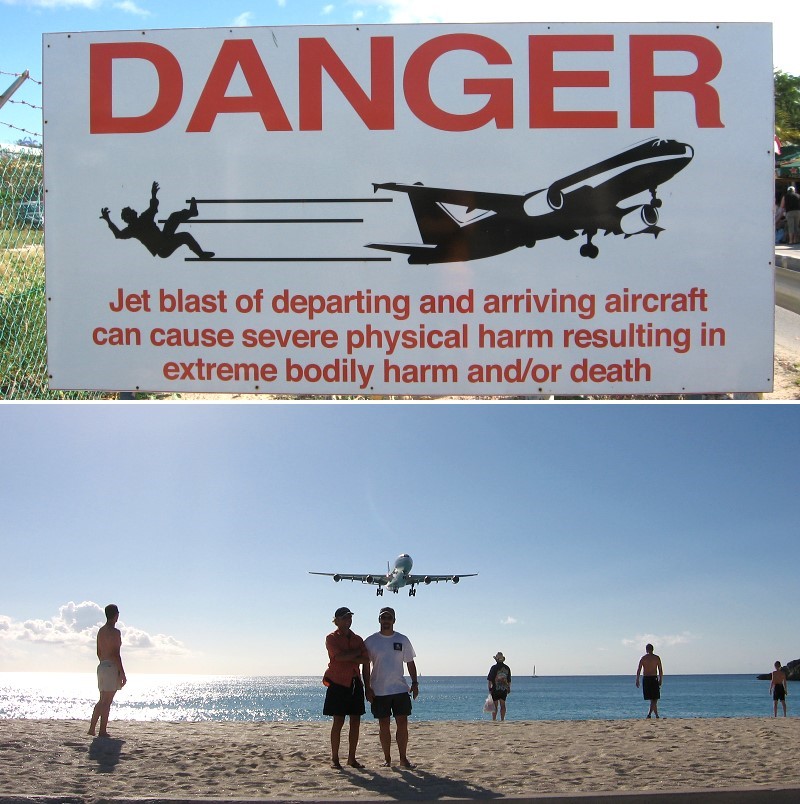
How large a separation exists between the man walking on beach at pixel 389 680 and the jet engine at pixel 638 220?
344 cm

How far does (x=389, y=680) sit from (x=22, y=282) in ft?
15.6

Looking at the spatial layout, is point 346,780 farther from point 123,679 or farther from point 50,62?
point 50,62

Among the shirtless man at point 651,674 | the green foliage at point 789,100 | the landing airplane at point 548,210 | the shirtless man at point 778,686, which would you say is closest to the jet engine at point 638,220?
the landing airplane at point 548,210

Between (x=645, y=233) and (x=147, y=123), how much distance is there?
3.96 metres

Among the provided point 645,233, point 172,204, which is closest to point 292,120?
point 172,204

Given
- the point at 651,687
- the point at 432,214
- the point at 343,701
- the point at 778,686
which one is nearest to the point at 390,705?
the point at 343,701

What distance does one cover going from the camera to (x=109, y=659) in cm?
816

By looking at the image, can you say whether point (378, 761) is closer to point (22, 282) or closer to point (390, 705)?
point (390, 705)

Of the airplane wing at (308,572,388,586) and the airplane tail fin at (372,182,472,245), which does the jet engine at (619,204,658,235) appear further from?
the airplane wing at (308,572,388,586)

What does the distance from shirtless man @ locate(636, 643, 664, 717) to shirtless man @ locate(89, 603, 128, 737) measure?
7069mm

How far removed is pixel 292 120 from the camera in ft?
24.0

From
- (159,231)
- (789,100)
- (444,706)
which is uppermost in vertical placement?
(789,100)

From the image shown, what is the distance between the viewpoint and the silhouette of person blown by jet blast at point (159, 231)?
7352 millimetres

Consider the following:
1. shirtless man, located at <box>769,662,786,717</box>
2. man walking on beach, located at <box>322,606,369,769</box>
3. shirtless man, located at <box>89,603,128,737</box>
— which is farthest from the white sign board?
shirtless man, located at <box>769,662,786,717</box>
